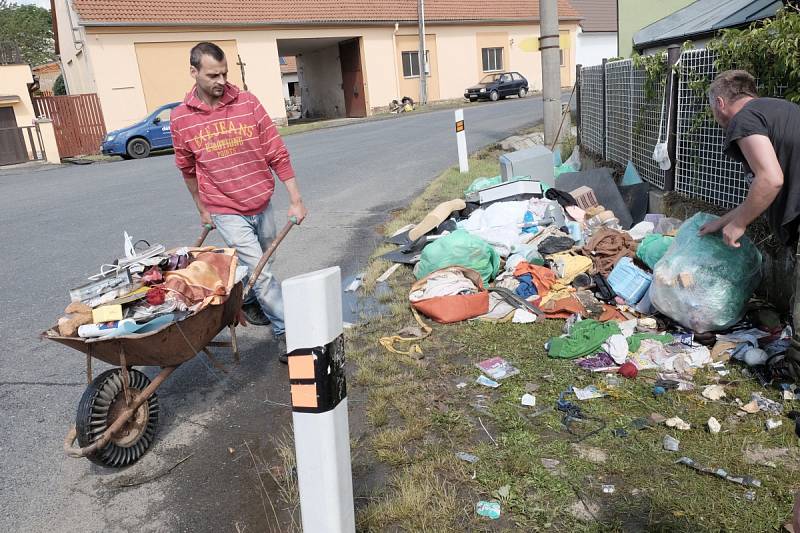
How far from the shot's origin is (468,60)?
3784cm

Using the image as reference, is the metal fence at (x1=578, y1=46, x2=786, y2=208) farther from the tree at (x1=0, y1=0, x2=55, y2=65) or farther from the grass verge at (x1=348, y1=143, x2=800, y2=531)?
the tree at (x1=0, y1=0, x2=55, y2=65)

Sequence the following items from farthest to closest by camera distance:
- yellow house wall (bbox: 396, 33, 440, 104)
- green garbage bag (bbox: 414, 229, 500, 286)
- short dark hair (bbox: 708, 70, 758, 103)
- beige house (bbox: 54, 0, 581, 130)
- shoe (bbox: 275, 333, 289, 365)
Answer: yellow house wall (bbox: 396, 33, 440, 104)
beige house (bbox: 54, 0, 581, 130)
green garbage bag (bbox: 414, 229, 500, 286)
shoe (bbox: 275, 333, 289, 365)
short dark hair (bbox: 708, 70, 758, 103)

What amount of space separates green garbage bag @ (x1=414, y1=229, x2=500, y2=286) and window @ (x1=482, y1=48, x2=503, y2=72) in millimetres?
35251

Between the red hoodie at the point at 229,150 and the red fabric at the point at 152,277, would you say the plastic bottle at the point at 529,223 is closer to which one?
the red hoodie at the point at 229,150

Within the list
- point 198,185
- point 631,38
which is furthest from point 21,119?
point 198,185

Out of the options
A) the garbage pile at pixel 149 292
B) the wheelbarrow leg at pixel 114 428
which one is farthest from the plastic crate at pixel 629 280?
the wheelbarrow leg at pixel 114 428

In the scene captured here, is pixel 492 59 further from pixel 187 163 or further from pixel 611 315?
pixel 187 163

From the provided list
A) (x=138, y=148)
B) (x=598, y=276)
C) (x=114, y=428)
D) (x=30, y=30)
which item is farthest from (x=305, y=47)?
(x=30, y=30)

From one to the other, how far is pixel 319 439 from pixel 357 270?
16.0 ft

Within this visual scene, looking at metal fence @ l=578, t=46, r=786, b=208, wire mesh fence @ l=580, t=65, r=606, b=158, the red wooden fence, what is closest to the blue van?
the red wooden fence

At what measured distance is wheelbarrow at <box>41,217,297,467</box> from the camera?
3215mm

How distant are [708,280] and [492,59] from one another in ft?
124

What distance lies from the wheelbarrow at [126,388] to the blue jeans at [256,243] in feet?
2.65

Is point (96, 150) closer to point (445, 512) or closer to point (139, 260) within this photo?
point (139, 260)
